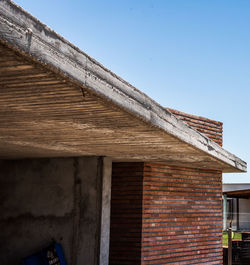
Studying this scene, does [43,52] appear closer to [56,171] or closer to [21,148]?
[21,148]

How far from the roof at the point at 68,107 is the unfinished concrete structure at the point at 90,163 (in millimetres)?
12

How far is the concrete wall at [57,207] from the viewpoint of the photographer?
7.75 metres

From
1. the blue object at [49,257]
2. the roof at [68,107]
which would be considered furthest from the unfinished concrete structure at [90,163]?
the blue object at [49,257]

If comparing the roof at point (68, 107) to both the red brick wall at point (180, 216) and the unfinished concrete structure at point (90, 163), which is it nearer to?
the unfinished concrete structure at point (90, 163)

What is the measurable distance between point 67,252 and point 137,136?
138 inches

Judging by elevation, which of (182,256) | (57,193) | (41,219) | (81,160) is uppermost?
(81,160)

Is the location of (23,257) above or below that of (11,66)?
below

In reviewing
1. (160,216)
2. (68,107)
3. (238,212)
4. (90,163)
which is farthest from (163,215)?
(238,212)

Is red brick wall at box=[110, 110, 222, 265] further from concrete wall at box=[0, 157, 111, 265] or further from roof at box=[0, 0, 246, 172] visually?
roof at box=[0, 0, 246, 172]

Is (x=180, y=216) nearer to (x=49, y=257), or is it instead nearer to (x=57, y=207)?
(x=57, y=207)

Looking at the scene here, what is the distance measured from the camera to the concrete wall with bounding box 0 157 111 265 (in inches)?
305

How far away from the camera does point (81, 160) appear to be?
324 inches

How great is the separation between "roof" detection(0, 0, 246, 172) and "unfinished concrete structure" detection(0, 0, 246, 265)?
0.01 meters

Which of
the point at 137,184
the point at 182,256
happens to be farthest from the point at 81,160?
the point at 182,256
